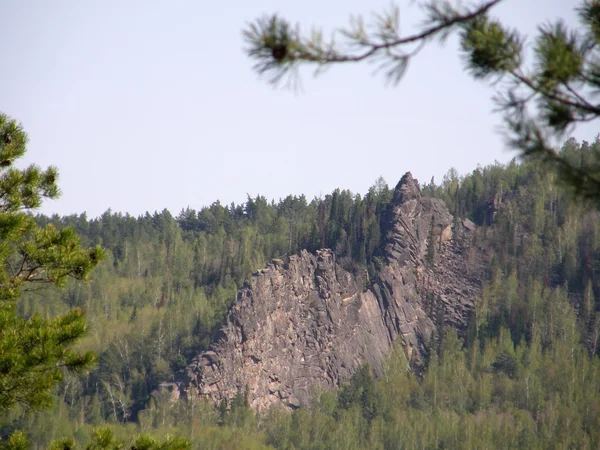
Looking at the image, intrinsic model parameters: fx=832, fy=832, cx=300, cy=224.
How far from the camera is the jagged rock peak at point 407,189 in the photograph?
428 ft

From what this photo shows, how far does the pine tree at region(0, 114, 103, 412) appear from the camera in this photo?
14.4 meters

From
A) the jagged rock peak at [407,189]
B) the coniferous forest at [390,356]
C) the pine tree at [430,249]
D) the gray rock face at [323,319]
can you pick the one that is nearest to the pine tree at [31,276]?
the coniferous forest at [390,356]

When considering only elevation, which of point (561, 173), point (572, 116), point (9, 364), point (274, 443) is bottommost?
point (274, 443)

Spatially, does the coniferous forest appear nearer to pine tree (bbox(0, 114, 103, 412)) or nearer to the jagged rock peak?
the jagged rock peak

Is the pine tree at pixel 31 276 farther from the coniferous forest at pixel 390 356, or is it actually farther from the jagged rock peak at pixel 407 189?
the jagged rock peak at pixel 407 189

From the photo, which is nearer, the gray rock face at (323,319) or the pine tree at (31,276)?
the pine tree at (31,276)

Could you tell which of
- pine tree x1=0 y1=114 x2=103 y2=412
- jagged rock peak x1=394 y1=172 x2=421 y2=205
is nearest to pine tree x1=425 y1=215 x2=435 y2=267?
jagged rock peak x1=394 y1=172 x2=421 y2=205

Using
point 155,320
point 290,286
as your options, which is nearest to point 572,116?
point 290,286

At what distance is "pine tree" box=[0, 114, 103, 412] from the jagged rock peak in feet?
375

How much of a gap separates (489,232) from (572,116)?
131930 millimetres

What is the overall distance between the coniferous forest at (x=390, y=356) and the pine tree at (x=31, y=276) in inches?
2773

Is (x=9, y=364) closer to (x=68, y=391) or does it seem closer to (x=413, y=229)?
(x=68, y=391)

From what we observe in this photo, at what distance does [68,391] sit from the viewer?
104500 millimetres

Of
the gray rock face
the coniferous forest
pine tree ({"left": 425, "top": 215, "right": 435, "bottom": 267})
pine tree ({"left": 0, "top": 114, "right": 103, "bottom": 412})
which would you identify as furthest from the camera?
pine tree ({"left": 425, "top": 215, "right": 435, "bottom": 267})
